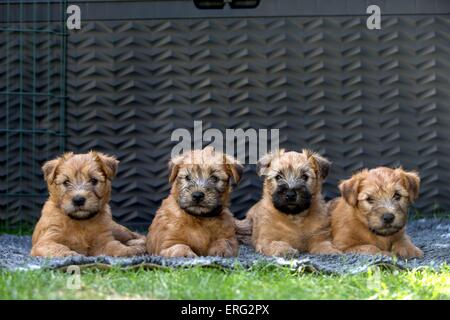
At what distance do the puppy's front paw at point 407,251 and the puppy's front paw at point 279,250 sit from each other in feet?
2.72

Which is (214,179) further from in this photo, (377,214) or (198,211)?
(377,214)

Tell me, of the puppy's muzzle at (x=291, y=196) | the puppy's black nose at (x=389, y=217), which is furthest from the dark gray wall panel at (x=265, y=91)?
the puppy's black nose at (x=389, y=217)

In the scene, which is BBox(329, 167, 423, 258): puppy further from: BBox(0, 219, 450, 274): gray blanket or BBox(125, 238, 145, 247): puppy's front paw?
BBox(125, 238, 145, 247): puppy's front paw

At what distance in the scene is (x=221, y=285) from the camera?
530 cm

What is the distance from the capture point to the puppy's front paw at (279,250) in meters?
6.96

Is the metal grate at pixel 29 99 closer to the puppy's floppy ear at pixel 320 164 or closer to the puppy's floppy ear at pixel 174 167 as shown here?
the puppy's floppy ear at pixel 174 167

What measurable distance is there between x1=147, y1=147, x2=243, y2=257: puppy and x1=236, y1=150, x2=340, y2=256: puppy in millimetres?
315

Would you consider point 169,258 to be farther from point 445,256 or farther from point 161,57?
point 161,57

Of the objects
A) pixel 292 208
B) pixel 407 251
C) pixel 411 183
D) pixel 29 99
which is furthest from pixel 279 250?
pixel 29 99

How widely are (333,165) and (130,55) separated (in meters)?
2.41

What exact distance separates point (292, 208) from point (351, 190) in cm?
52

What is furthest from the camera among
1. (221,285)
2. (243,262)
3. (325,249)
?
(325,249)

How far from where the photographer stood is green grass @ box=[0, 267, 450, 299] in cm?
507

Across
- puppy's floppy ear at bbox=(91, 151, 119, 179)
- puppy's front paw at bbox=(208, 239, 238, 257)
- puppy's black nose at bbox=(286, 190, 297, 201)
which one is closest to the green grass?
puppy's front paw at bbox=(208, 239, 238, 257)
